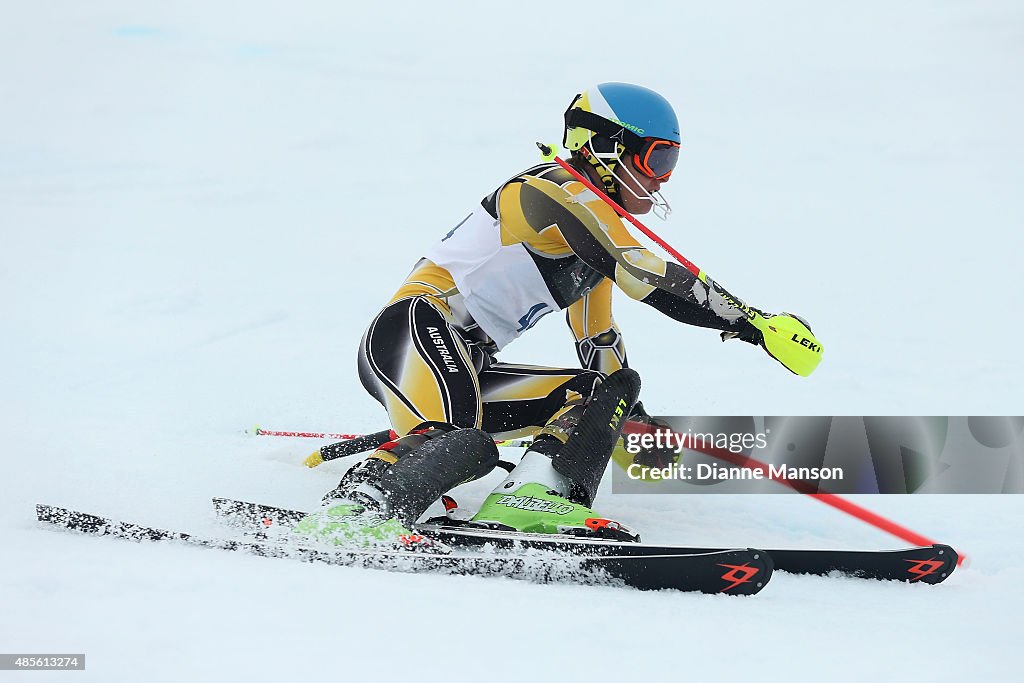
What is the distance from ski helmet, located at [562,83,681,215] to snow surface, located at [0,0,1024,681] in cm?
123

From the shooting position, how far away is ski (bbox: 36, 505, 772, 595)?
9.48ft

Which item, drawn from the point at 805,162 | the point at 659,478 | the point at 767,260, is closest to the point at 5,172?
the point at 767,260

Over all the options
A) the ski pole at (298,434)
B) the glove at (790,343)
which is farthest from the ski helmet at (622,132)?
the ski pole at (298,434)

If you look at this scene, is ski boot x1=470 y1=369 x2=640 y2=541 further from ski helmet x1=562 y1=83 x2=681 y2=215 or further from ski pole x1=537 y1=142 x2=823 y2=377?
ski helmet x1=562 y1=83 x2=681 y2=215

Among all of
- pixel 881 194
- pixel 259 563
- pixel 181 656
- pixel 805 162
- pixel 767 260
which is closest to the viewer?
pixel 181 656

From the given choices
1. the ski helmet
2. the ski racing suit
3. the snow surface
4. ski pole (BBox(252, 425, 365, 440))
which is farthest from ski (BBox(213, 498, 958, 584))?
ski pole (BBox(252, 425, 365, 440))

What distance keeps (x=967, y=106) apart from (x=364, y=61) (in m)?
7.85

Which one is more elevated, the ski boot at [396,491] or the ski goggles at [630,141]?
the ski goggles at [630,141]

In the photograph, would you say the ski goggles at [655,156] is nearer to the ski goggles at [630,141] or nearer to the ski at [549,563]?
the ski goggles at [630,141]

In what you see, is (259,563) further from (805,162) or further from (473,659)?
(805,162)

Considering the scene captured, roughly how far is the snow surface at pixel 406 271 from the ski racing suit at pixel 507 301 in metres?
0.50

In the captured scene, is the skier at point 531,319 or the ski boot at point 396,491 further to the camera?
the skier at point 531,319

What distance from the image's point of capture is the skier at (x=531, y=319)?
3.37 m

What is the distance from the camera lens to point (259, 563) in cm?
290
